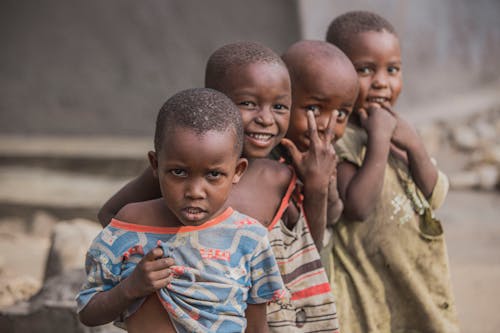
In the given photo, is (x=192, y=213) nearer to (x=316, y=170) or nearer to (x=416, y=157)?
(x=316, y=170)

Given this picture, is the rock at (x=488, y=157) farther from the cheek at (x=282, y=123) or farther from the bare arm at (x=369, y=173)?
the cheek at (x=282, y=123)

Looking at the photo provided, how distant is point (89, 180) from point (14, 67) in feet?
4.51

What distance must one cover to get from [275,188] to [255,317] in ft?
1.39

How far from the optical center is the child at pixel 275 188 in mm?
2168

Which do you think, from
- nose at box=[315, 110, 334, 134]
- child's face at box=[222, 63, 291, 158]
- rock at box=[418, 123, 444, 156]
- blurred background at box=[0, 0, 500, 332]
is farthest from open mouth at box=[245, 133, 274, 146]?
rock at box=[418, 123, 444, 156]

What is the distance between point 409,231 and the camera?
2.69m

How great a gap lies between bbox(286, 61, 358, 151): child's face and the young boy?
1.55 ft

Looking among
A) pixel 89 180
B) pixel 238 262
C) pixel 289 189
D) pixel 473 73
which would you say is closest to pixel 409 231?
pixel 289 189

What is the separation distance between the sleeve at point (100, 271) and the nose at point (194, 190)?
0.28 metres

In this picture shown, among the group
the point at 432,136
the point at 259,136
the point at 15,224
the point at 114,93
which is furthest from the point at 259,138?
the point at 432,136

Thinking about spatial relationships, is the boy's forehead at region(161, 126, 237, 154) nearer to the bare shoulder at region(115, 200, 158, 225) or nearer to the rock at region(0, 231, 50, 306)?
the bare shoulder at region(115, 200, 158, 225)

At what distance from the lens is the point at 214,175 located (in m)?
1.88

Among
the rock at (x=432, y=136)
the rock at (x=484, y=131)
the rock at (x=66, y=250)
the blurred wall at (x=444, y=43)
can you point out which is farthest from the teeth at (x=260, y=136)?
the rock at (x=484, y=131)

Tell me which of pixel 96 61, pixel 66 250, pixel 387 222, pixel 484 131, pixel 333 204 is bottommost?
pixel 484 131
